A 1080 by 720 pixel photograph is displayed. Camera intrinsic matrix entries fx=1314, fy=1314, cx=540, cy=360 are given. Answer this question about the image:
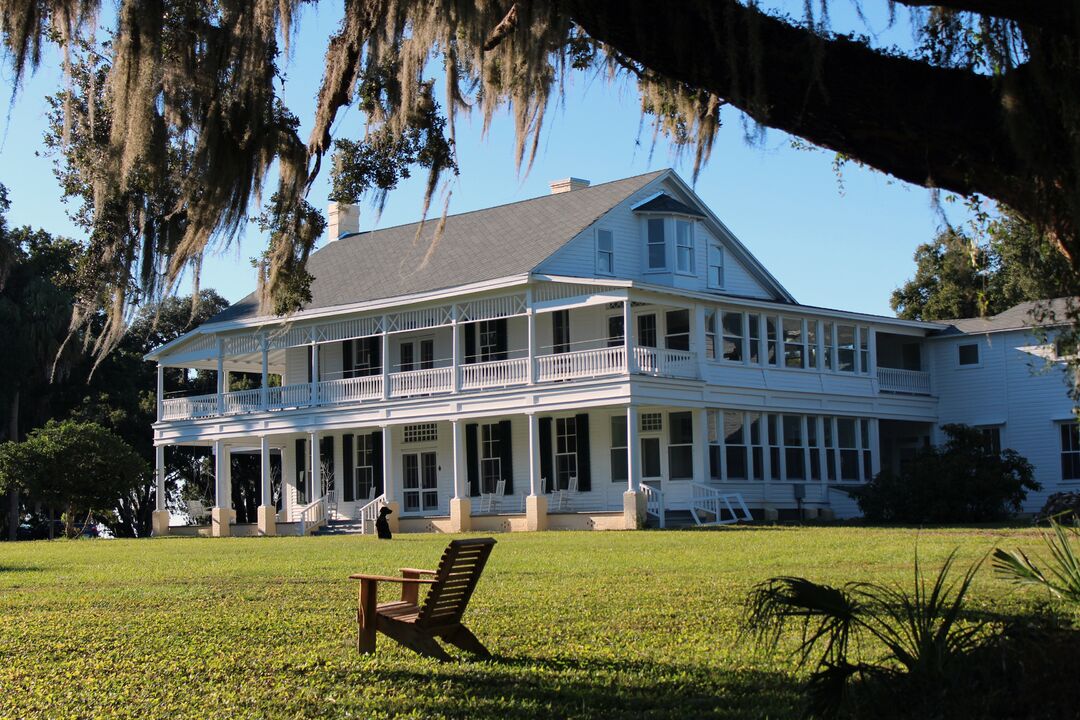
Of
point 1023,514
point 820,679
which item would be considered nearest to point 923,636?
point 820,679

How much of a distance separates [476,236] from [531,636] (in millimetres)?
26223

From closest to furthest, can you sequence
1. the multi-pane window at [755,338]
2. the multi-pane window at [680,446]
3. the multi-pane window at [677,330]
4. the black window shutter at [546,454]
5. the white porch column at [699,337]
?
1. the white porch column at [699,337]
2. the multi-pane window at [680,446]
3. the multi-pane window at [677,330]
4. the multi-pane window at [755,338]
5. the black window shutter at [546,454]

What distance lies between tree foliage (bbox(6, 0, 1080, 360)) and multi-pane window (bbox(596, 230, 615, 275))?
21765 millimetres

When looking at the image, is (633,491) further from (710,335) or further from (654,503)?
(710,335)

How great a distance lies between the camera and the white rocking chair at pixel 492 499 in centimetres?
3306

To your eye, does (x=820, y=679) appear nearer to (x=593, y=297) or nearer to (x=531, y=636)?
(x=531, y=636)

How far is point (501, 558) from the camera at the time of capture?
1897 cm

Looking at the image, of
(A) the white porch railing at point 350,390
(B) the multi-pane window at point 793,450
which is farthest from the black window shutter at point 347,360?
(B) the multi-pane window at point 793,450

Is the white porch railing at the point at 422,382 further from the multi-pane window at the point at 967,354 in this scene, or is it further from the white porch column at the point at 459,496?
the multi-pane window at the point at 967,354

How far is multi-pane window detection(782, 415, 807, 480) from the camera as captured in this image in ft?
109

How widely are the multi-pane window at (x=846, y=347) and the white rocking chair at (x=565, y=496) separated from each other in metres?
8.01

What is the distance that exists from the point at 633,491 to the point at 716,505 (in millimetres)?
2194

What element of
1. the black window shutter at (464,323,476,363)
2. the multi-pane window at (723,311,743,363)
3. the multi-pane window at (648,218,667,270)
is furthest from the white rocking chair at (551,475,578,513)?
the multi-pane window at (648,218,667,270)

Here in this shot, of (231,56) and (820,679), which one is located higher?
(231,56)
